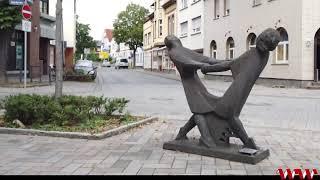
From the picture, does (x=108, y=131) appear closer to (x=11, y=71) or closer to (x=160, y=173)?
(x=160, y=173)

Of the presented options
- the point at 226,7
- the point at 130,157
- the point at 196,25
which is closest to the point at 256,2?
the point at 226,7

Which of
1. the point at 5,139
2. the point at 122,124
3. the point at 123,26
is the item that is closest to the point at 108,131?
the point at 122,124

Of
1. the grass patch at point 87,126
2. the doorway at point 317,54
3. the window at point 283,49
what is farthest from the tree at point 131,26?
the grass patch at point 87,126

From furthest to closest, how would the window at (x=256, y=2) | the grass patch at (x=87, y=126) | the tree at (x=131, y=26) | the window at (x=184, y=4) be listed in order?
1. the tree at (x=131, y=26)
2. the window at (x=184, y=4)
3. the window at (x=256, y=2)
4. the grass patch at (x=87, y=126)

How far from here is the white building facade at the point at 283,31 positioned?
2602 centimetres

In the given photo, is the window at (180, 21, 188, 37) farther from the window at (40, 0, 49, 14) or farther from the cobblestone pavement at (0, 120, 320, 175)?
the cobblestone pavement at (0, 120, 320, 175)

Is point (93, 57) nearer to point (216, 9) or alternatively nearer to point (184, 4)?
point (184, 4)

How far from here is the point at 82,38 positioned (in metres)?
77.2

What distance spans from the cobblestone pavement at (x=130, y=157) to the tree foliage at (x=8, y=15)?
610 inches

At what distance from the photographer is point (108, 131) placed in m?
8.91

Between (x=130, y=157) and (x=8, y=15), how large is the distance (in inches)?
714

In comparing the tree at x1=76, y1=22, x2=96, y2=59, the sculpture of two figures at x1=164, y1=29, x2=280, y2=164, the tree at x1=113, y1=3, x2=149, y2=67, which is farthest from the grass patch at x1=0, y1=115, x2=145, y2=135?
the tree at x1=113, y1=3, x2=149, y2=67

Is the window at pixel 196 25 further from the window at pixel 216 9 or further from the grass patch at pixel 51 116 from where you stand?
the grass patch at pixel 51 116

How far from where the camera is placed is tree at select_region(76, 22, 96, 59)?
75.9 m
